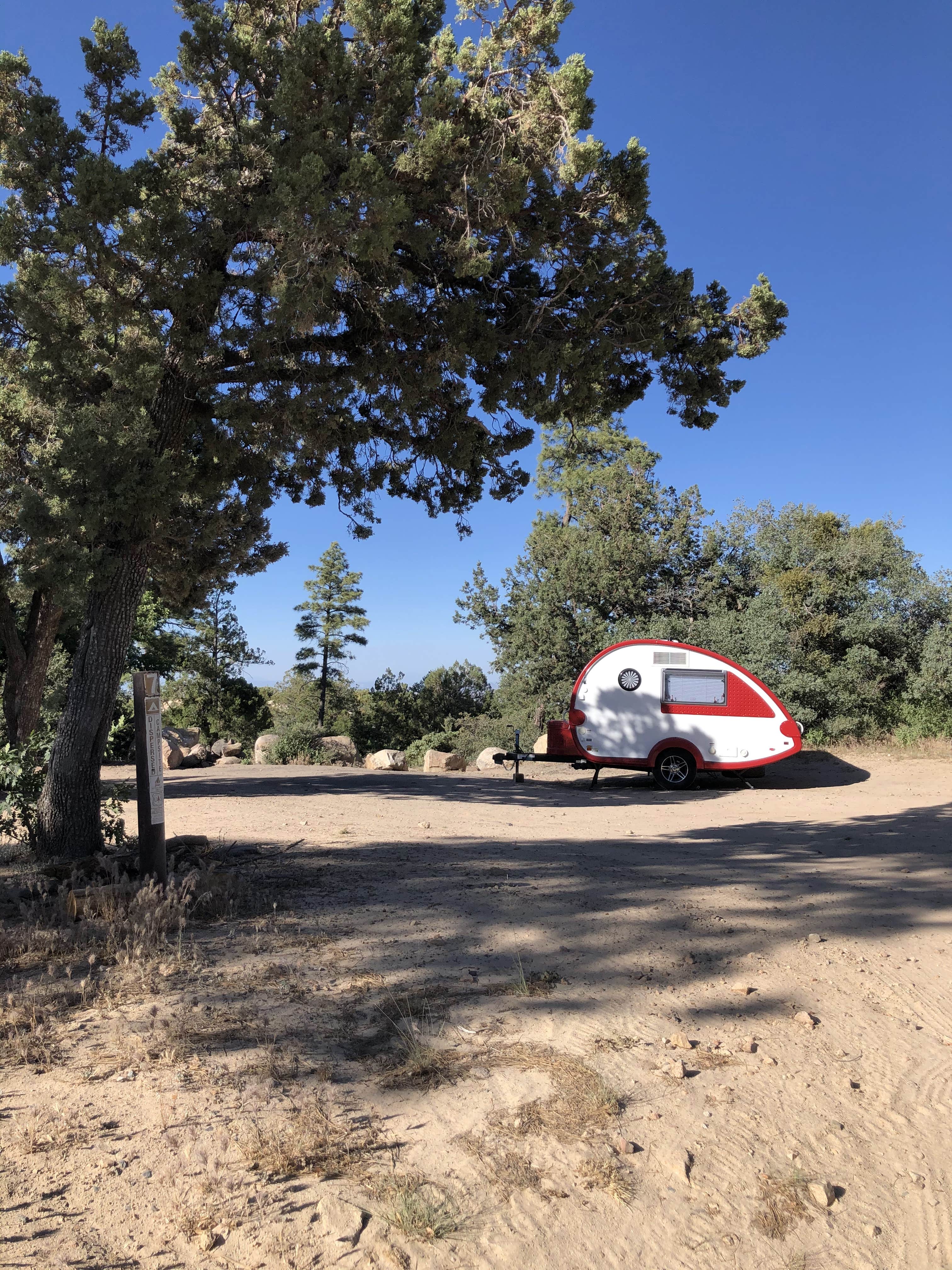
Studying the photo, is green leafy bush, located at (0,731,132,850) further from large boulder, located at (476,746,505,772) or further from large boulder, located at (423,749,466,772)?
large boulder, located at (476,746,505,772)

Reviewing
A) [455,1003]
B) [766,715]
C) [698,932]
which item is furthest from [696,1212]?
[766,715]

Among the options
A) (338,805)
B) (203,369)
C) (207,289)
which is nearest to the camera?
(207,289)

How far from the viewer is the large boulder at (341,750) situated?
76.2 ft

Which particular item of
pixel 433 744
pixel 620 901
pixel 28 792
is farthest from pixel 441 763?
pixel 620 901

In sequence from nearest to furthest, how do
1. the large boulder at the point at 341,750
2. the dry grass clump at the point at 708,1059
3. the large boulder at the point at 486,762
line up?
the dry grass clump at the point at 708,1059, the large boulder at the point at 486,762, the large boulder at the point at 341,750

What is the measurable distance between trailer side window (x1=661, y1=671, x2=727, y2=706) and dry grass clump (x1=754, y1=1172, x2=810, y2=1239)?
13164mm

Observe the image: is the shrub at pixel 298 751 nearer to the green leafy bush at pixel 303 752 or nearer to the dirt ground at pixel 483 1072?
the green leafy bush at pixel 303 752

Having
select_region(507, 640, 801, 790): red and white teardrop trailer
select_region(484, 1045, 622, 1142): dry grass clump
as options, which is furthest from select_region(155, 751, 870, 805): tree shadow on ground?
select_region(484, 1045, 622, 1142): dry grass clump

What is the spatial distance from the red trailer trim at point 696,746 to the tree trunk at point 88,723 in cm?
965

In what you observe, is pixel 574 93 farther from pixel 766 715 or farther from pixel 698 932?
pixel 766 715

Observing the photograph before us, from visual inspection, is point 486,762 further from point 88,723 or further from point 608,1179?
point 608,1179

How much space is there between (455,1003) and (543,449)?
110 feet

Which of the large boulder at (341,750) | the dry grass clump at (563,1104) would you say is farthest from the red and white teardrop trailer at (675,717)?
the dry grass clump at (563,1104)

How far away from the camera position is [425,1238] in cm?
243
